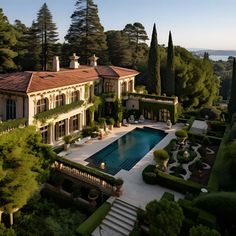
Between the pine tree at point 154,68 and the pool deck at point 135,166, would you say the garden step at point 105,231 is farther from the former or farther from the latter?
the pine tree at point 154,68

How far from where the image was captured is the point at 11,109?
2456 centimetres

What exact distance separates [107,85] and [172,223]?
26.2 meters

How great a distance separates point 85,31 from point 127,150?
108 feet

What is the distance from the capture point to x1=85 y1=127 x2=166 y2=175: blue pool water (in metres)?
24.7

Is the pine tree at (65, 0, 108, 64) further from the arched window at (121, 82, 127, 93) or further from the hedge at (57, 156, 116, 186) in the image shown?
the hedge at (57, 156, 116, 186)

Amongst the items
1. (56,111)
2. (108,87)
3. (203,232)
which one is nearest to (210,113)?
(108,87)

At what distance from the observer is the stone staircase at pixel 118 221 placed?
16609 mm

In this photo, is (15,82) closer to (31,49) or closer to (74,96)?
(74,96)

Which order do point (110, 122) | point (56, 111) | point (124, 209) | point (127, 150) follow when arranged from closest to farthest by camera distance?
point (124, 209) → point (56, 111) → point (127, 150) → point (110, 122)

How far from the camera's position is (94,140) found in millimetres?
30375

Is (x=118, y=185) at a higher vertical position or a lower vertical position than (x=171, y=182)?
higher

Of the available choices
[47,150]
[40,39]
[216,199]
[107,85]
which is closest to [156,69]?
[107,85]

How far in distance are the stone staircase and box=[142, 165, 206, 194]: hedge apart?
347cm

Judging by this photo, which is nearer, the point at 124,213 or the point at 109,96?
the point at 124,213
